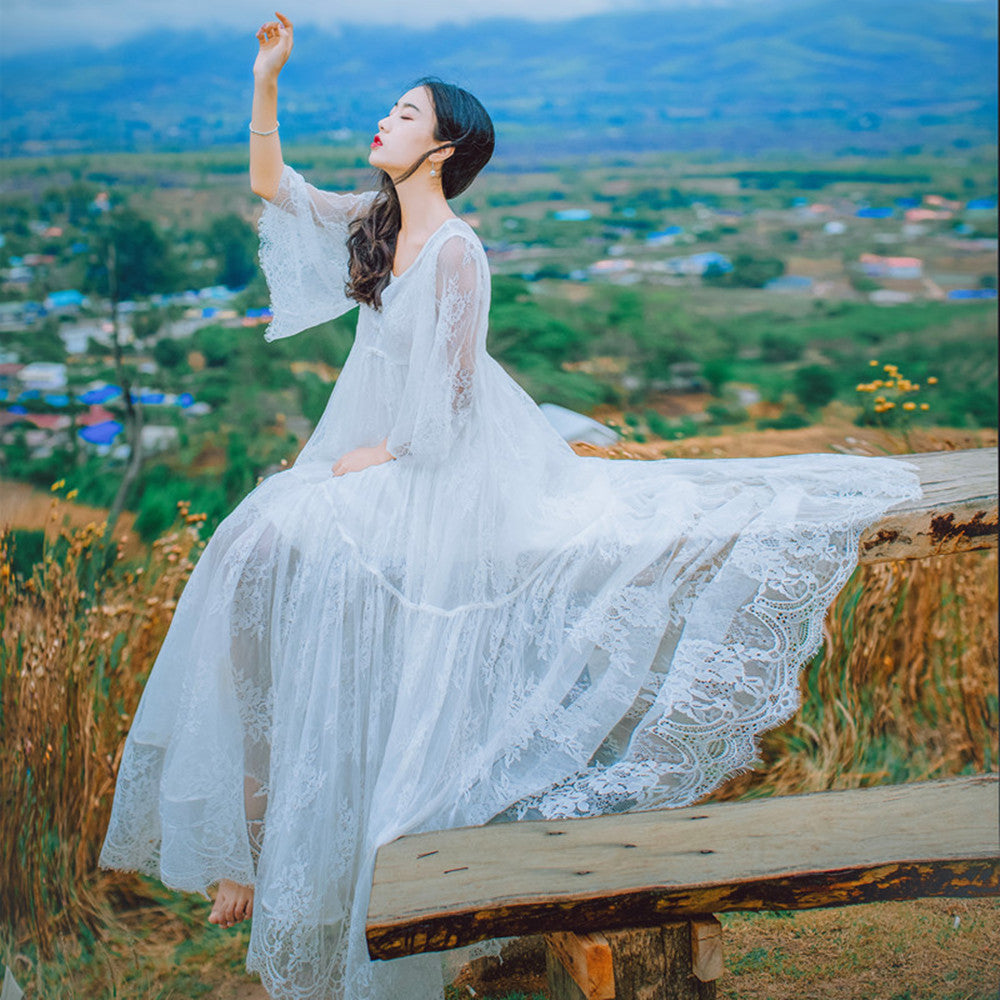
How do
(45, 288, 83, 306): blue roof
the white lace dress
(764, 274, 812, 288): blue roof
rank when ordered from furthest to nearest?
(764, 274, 812, 288): blue roof < (45, 288, 83, 306): blue roof < the white lace dress

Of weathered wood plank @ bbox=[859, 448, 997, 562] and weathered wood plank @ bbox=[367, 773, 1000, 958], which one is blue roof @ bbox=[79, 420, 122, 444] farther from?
weathered wood plank @ bbox=[859, 448, 997, 562]

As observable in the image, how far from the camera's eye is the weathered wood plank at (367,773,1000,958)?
1.50m

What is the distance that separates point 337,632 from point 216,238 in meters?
3.14

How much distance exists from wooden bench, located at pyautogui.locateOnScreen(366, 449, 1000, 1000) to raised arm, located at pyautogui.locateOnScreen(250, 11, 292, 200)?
1.46 meters

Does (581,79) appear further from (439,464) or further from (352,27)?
(439,464)

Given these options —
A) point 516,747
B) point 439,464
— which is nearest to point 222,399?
point 439,464

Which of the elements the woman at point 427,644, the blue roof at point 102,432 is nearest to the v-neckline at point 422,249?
the woman at point 427,644

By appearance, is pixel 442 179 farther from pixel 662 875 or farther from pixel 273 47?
pixel 662 875

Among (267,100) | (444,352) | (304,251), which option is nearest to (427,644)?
(444,352)

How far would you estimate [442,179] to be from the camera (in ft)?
7.11

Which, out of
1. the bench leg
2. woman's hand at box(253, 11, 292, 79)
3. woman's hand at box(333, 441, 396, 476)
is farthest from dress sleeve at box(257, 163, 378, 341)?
the bench leg

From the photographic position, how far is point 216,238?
14.6 ft

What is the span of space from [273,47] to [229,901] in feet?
5.90

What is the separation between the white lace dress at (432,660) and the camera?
1.82 metres
